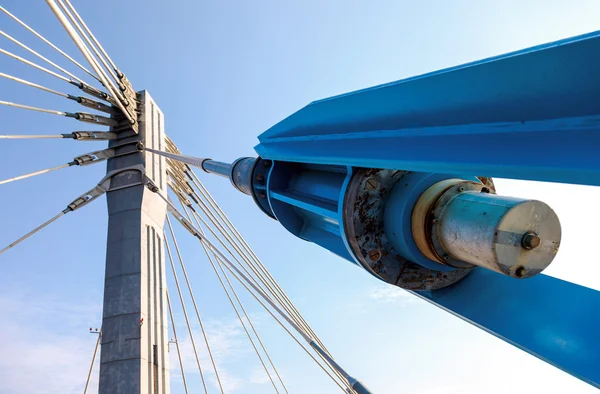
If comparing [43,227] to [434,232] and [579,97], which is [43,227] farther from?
[579,97]

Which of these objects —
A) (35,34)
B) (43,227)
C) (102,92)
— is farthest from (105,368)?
(35,34)

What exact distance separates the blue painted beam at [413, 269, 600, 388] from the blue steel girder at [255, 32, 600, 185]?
1.10 meters

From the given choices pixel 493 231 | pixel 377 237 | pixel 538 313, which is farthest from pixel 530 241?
pixel 377 237

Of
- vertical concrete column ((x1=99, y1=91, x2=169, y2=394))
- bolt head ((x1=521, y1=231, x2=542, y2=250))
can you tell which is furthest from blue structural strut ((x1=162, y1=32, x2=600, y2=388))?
vertical concrete column ((x1=99, y1=91, x2=169, y2=394))

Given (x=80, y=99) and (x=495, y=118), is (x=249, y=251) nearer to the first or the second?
(x=80, y=99)

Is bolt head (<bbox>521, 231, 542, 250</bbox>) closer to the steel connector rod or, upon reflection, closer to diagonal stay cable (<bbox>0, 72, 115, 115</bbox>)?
the steel connector rod

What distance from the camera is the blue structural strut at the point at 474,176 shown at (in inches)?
65.1

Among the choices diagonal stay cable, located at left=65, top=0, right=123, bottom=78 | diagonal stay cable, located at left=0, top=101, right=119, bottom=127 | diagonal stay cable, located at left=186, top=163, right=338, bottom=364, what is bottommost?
diagonal stay cable, located at left=186, top=163, right=338, bottom=364

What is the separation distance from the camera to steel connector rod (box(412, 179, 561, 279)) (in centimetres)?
208

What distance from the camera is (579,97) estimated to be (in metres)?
1.60

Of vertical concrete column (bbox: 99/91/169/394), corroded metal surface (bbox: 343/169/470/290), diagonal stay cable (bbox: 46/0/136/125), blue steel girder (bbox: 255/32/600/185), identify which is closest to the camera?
blue steel girder (bbox: 255/32/600/185)

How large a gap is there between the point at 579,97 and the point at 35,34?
26.1 ft

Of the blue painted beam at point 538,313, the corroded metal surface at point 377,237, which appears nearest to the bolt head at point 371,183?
the corroded metal surface at point 377,237

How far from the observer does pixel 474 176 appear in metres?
2.28
